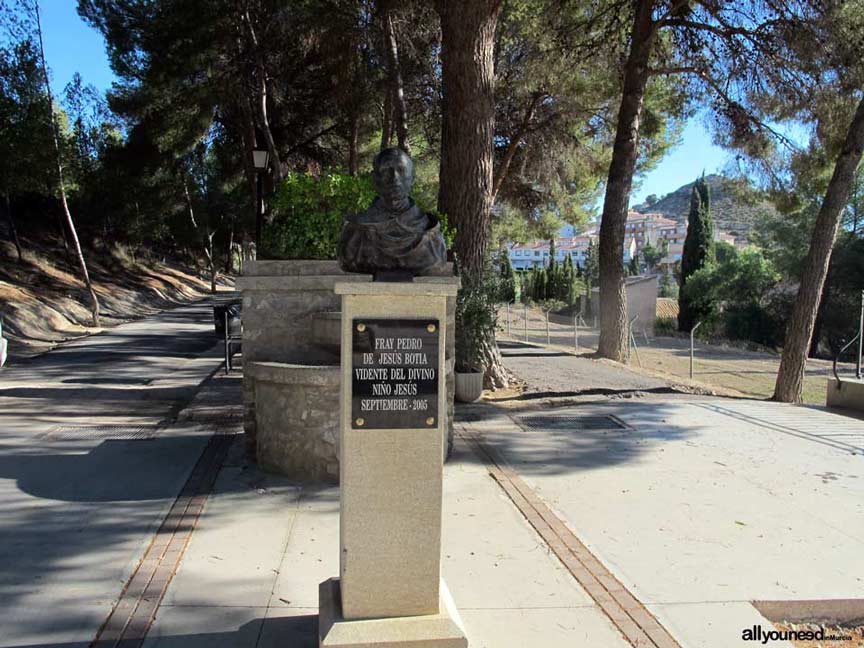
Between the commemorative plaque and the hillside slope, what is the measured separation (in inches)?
458

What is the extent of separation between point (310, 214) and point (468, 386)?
311 cm

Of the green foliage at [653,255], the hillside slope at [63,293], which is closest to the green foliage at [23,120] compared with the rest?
the hillside slope at [63,293]

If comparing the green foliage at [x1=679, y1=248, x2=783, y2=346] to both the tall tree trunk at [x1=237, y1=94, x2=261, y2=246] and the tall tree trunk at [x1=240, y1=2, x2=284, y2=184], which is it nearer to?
the tall tree trunk at [x1=237, y1=94, x2=261, y2=246]

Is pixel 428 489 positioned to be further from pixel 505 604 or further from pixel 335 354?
pixel 335 354

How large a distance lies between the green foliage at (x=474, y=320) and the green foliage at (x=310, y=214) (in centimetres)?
259

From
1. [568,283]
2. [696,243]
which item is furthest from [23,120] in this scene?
[568,283]

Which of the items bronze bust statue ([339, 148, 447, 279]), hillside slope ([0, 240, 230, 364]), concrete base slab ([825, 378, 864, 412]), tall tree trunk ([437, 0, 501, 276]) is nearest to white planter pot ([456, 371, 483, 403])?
tall tree trunk ([437, 0, 501, 276])

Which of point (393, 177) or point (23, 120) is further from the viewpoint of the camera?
point (23, 120)

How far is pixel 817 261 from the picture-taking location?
1015 cm

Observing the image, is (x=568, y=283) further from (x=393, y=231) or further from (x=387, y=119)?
(x=393, y=231)

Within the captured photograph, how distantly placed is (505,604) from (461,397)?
16.4ft

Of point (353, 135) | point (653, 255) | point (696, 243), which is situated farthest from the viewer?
point (653, 255)

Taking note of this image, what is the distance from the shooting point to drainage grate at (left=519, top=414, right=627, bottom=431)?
680cm

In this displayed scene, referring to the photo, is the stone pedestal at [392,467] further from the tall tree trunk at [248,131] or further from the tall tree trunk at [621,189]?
the tall tree trunk at [248,131]
